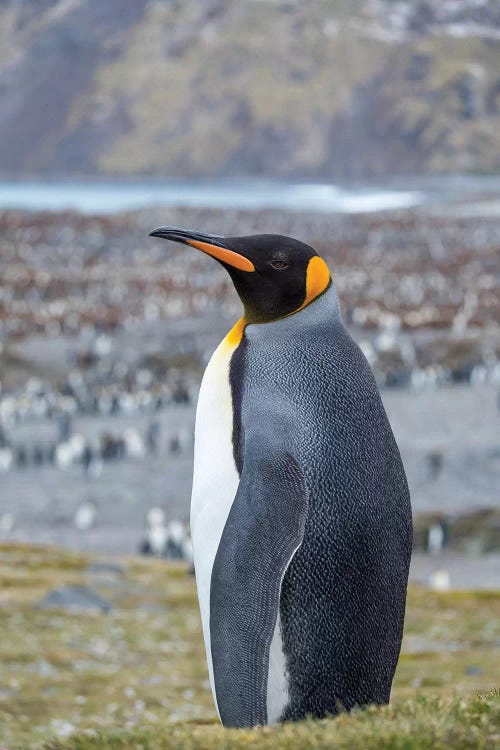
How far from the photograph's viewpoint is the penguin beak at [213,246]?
186 inches

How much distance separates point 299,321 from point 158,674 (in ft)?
30.3

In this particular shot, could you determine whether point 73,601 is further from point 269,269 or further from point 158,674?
point 269,269

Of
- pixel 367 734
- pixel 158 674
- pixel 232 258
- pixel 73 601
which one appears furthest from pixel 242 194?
pixel 367 734

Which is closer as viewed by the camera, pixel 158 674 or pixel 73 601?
pixel 158 674

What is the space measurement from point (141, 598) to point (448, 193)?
143m

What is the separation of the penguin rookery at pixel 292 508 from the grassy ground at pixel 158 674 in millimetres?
312

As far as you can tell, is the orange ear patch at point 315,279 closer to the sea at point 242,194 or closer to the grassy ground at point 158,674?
the grassy ground at point 158,674

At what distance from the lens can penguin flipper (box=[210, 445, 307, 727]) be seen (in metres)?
4.41

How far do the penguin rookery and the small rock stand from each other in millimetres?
13270

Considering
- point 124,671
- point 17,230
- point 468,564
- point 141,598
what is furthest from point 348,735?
point 17,230

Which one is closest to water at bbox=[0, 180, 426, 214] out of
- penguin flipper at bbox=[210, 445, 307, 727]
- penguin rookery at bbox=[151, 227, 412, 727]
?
penguin rookery at bbox=[151, 227, 412, 727]

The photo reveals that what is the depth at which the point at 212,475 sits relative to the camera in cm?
468

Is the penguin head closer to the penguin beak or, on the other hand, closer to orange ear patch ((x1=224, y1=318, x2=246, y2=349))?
the penguin beak

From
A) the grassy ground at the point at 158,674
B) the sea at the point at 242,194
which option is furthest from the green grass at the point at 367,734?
the sea at the point at 242,194
